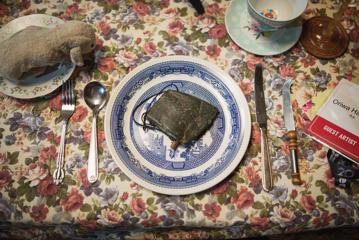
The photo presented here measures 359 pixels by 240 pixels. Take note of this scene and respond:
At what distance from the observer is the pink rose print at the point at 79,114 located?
0.75 metres

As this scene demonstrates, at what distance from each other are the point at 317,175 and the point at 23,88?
2.44 feet

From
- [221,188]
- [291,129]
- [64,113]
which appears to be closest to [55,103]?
[64,113]

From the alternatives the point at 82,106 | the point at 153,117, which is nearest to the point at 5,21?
the point at 82,106

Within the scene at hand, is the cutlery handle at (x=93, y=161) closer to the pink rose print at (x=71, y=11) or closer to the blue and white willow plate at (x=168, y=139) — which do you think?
the blue and white willow plate at (x=168, y=139)

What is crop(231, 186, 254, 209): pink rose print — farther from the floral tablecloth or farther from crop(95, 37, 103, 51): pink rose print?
crop(95, 37, 103, 51): pink rose print

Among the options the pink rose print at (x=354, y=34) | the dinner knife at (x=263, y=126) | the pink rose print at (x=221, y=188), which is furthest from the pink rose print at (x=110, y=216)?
the pink rose print at (x=354, y=34)

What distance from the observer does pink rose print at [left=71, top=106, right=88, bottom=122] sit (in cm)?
75

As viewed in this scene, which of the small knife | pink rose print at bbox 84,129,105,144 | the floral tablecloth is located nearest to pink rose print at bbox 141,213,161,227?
the floral tablecloth

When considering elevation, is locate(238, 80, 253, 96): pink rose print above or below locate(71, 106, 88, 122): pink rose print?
above

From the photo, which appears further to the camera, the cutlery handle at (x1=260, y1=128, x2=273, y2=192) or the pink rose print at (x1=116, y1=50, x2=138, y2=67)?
the pink rose print at (x1=116, y1=50, x2=138, y2=67)

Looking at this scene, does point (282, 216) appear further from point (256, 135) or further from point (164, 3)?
point (164, 3)

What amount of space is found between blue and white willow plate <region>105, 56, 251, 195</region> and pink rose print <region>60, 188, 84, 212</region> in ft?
0.40

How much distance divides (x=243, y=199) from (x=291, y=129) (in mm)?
204

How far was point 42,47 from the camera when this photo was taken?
699 millimetres
